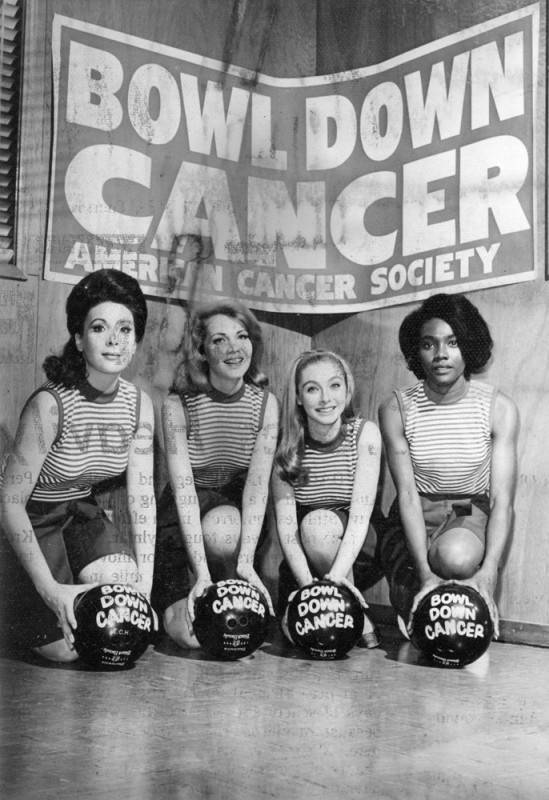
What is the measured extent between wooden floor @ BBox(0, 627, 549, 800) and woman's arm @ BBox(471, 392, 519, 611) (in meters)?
0.52

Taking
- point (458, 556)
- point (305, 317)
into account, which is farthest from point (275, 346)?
point (458, 556)

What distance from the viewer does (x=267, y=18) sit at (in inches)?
176

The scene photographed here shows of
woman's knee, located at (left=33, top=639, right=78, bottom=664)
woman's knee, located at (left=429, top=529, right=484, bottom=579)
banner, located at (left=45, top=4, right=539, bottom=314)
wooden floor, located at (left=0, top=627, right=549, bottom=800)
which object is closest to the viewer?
wooden floor, located at (left=0, top=627, right=549, bottom=800)

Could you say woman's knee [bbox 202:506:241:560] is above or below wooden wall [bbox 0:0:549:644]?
below

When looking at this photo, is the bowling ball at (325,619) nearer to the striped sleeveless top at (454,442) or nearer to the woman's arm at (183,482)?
the woman's arm at (183,482)

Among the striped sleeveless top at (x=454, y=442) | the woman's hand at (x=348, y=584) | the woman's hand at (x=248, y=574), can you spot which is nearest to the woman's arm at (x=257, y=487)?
the woman's hand at (x=248, y=574)

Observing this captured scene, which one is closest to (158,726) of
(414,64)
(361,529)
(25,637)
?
(25,637)

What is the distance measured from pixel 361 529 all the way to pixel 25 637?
1441 millimetres

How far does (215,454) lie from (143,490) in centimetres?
37

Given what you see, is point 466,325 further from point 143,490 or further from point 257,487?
point 143,490

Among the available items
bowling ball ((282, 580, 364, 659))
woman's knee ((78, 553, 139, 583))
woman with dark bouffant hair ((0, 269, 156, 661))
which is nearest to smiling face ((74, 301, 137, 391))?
woman with dark bouffant hair ((0, 269, 156, 661))

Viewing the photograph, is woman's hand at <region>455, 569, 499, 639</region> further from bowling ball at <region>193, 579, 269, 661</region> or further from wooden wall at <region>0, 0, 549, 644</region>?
bowling ball at <region>193, 579, 269, 661</region>

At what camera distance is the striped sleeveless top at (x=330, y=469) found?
4.28 metres

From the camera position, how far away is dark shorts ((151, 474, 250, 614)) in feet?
13.0
